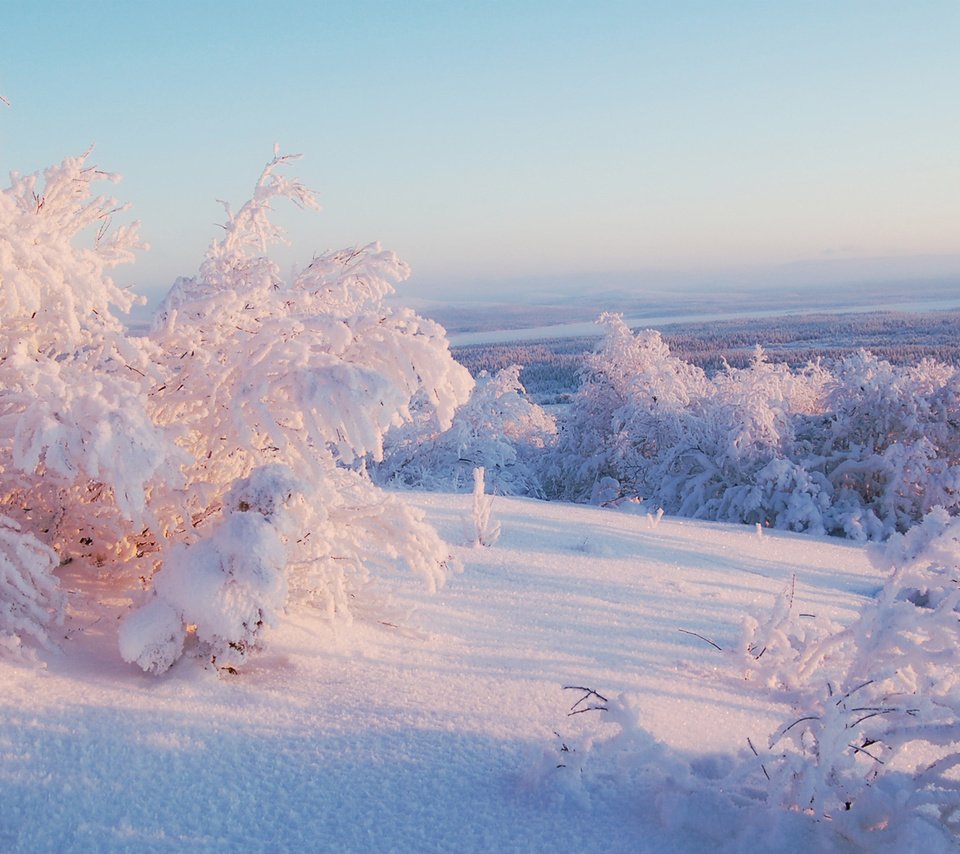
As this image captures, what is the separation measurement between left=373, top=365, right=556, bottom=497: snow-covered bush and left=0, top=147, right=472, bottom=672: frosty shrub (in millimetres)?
16372

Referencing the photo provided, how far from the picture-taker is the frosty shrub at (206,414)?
3330 mm

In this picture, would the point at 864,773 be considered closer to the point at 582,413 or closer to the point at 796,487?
the point at 796,487

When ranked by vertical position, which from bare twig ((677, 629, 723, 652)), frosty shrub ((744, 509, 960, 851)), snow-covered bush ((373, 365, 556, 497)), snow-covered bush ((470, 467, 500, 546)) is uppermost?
frosty shrub ((744, 509, 960, 851))

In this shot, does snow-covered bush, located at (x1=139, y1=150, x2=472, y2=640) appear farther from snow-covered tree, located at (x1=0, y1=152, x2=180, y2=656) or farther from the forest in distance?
the forest in distance

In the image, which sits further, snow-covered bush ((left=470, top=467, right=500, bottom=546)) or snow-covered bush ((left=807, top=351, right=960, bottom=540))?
snow-covered bush ((left=807, top=351, right=960, bottom=540))

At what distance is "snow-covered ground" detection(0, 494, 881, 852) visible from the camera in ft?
8.34

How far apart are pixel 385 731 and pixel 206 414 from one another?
76.7 inches

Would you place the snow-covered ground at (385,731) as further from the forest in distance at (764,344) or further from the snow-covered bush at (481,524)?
the forest in distance at (764,344)

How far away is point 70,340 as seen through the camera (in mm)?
3611

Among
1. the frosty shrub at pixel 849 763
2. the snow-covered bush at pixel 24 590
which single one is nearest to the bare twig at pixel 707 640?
the frosty shrub at pixel 849 763

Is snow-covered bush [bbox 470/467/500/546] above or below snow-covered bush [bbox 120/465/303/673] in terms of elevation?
below

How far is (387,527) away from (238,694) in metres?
1.12

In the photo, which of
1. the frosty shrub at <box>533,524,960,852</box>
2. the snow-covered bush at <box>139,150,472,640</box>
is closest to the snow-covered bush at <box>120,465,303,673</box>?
the snow-covered bush at <box>139,150,472,640</box>

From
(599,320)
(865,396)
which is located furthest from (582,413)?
(865,396)
